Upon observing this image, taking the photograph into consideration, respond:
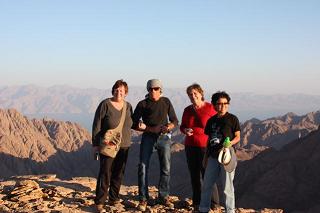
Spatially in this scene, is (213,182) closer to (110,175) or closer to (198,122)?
(198,122)

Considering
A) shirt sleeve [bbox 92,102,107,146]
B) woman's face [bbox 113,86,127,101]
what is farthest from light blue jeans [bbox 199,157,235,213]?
shirt sleeve [bbox 92,102,107,146]

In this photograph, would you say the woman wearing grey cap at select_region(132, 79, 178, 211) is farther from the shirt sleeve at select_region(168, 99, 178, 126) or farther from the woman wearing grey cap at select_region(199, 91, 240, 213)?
the woman wearing grey cap at select_region(199, 91, 240, 213)

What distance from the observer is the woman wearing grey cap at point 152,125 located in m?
7.66

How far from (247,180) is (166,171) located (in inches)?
2038

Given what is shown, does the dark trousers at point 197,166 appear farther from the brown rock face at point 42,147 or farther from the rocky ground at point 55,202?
the brown rock face at point 42,147

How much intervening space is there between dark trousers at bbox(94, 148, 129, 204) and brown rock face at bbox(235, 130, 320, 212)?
Result: 41.5m

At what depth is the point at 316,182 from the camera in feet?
171

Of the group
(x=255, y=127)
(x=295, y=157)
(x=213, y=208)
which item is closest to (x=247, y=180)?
(x=295, y=157)

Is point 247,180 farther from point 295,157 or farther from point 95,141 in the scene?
point 95,141

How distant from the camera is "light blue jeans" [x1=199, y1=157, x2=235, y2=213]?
6402mm

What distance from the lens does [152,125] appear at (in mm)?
7738

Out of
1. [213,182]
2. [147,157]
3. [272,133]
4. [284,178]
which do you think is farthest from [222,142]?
[272,133]

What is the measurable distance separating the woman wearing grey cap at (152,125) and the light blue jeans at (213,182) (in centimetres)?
133

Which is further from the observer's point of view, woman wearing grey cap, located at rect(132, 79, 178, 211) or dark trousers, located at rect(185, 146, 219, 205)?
woman wearing grey cap, located at rect(132, 79, 178, 211)
